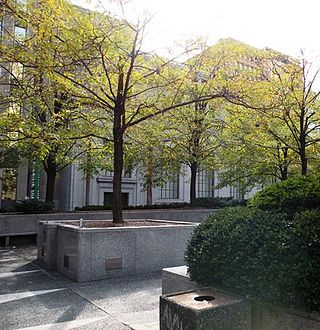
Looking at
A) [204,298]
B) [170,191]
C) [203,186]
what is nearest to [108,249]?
[204,298]

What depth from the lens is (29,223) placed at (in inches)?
512

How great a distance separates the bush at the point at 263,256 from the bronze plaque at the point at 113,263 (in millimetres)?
3691

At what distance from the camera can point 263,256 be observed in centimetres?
345

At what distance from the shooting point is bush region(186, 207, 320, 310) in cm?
319

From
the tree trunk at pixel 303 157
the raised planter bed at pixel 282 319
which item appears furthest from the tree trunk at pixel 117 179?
the tree trunk at pixel 303 157

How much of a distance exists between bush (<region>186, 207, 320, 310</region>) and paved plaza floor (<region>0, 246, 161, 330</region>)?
51.0 inches

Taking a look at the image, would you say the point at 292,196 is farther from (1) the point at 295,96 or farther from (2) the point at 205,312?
(1) the point at 295,96

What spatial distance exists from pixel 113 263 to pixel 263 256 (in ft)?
15.9

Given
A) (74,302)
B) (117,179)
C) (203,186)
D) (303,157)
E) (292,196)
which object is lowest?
(74,302)

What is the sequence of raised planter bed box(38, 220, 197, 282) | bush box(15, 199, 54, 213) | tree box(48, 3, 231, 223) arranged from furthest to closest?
bush box(15, 199, 54, 213) → tree box(48, 3, 231, 223) → raised planter bed box(38, 220, 197, 282)

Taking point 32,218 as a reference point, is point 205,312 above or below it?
below

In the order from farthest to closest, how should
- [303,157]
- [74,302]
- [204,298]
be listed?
[303,157]
[74,302]
[204,298]

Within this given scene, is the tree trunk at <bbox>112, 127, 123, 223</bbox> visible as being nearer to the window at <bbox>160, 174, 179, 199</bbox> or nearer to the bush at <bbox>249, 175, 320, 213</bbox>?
the bush at <bbox>249, 175, 320, 213</bbox>

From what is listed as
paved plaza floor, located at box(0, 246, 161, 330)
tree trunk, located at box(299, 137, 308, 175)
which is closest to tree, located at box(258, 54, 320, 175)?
tree trunk, located at box(299, 137, 308, 175)
